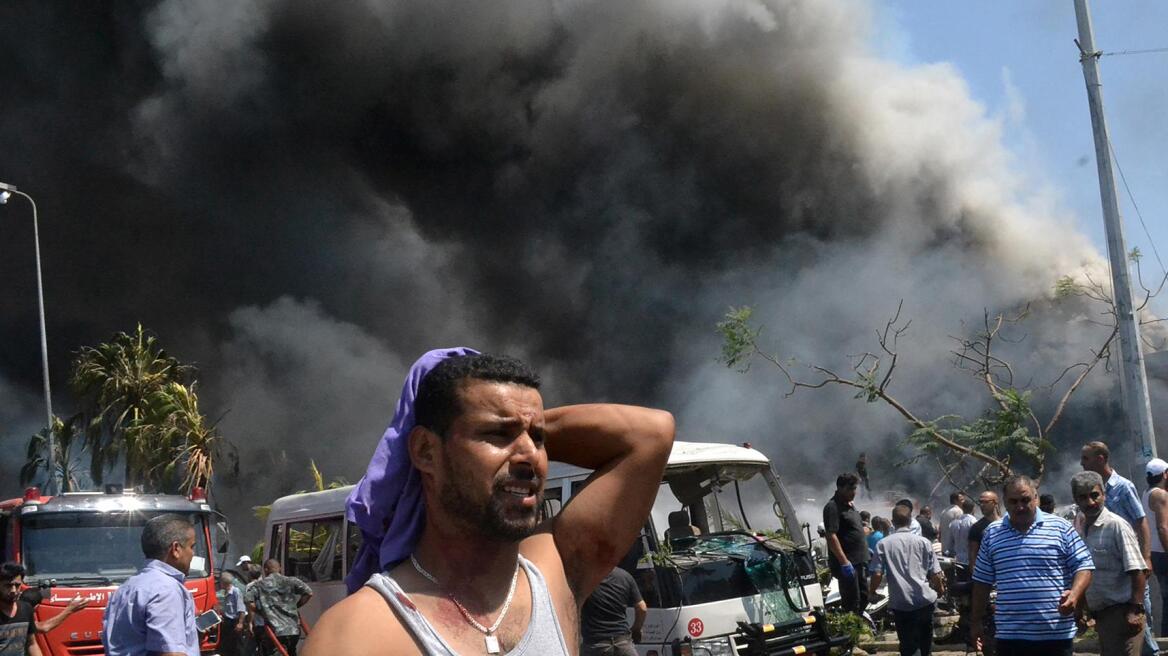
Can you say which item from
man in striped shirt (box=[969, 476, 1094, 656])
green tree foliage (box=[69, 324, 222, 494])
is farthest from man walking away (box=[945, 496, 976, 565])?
green tree foliage (box=[69, 324, 222, 494])

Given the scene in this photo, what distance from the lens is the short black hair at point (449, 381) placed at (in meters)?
1.68

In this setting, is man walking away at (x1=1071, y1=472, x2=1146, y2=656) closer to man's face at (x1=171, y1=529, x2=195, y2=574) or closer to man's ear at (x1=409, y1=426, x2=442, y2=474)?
man's face at (x1=171, y1=529, x2=195, y2=574)

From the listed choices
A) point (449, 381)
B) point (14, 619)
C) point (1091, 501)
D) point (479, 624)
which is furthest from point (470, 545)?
point (1091, 501)

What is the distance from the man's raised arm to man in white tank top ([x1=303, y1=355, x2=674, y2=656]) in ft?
0.31

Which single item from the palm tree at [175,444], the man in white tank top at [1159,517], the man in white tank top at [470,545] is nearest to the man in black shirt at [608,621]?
the man in white tank top at [1159,517]

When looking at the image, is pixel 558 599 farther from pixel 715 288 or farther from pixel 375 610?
pixel 715 288

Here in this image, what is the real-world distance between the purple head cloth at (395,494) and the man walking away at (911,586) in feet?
22.0

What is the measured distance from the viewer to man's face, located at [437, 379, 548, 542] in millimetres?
1629

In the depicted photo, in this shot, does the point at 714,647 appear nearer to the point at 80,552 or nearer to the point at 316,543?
the point at 316,543

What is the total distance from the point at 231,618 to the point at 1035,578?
8723 mm

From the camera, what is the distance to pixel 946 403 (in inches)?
880

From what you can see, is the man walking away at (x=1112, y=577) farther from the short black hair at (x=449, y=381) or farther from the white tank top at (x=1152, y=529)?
the short black hair at (x=449, y=381)

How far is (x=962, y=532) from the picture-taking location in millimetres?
10672

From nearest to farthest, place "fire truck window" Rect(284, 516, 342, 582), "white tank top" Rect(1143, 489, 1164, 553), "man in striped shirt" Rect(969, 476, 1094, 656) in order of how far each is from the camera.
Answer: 1. "man in striped shirt" Rect(969, 476, 1094, 656)
2. "white tank top" Rect(1143, 489, 1164, 553)
3. "fire truck window" Rect(284, 516, 342, 582)
